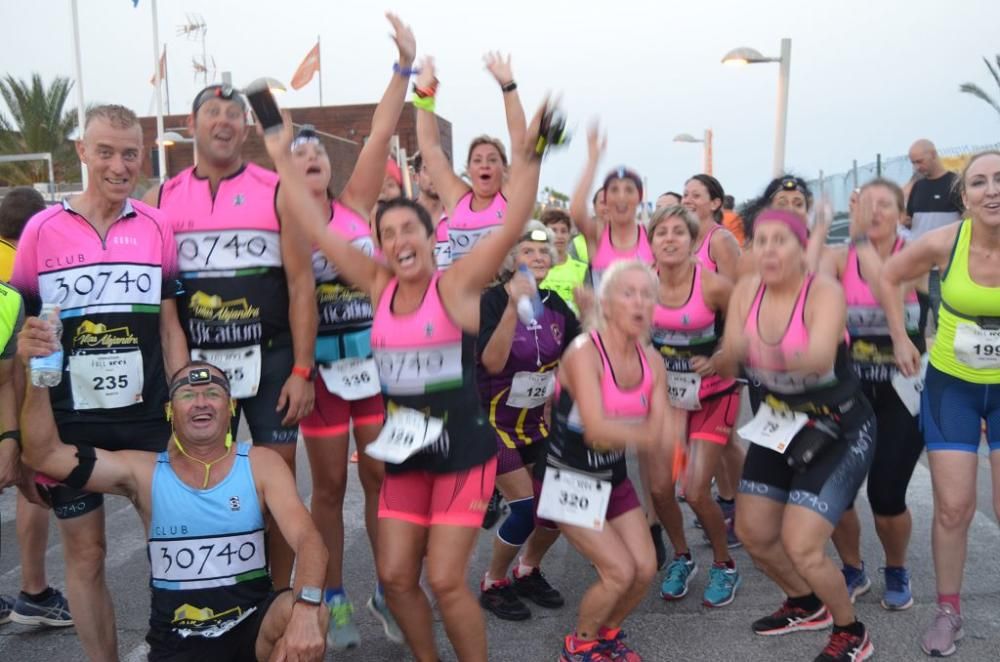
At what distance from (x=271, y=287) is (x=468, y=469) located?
1.10 meters

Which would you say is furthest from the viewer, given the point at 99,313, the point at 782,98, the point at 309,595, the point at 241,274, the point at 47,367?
the point at 782,98

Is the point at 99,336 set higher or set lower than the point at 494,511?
higher

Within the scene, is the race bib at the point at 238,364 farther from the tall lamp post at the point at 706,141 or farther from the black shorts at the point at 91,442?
the tall lamp post at the point at 706,141

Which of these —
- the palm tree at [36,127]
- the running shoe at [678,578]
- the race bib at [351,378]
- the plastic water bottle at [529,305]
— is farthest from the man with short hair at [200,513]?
the palm tree at [36,127]

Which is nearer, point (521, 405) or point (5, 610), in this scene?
point (5, 610)

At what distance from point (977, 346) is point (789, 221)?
36.9 inches

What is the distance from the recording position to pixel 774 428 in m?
3.57

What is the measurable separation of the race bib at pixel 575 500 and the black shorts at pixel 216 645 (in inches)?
43.7

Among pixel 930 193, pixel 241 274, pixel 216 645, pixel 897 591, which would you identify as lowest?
pixel 897 591

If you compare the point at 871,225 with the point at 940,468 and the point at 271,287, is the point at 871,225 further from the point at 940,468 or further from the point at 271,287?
the point at 271,287

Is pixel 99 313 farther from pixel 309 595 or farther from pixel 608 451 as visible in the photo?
pixel 608 451

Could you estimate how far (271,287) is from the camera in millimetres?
3492

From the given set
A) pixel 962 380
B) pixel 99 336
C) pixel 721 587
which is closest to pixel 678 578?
pixel 721 587

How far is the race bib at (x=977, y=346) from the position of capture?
11.7 feet
